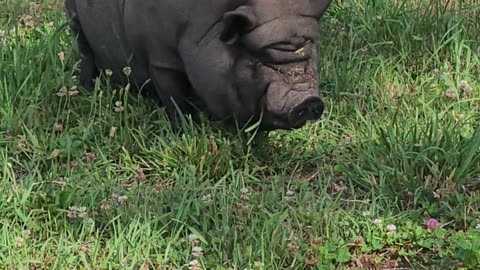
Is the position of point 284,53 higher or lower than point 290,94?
higher

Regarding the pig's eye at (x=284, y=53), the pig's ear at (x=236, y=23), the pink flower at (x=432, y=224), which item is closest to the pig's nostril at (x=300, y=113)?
the pig's eye at (x=284, y=53)

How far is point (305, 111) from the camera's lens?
3.48m

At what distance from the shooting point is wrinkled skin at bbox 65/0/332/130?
11.3ft

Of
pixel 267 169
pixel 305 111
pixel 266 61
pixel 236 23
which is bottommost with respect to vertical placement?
pixel 267 169

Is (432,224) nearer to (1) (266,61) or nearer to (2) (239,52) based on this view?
(1) (266,61)

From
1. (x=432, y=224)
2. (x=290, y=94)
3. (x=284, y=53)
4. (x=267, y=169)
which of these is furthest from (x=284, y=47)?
(x=432, y=224)

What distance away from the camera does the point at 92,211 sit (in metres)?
3.33

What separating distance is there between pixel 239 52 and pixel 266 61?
0.38 ft

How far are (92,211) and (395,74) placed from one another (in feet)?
5.71

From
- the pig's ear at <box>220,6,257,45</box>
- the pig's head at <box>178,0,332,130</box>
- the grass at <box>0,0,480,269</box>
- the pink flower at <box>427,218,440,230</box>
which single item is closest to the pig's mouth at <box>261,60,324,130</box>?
the pig's head at <box>178,0,332,130</box>

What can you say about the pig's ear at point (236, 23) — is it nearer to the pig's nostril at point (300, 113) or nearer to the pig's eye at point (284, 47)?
the pig's eye at point (284, 47)

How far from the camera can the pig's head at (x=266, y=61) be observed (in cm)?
343

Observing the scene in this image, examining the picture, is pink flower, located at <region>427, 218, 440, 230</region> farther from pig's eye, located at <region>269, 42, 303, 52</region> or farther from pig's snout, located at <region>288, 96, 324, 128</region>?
pig's eye, located at <region>269, 42, 303, 52</region>

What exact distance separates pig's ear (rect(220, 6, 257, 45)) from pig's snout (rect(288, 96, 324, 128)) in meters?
0.33
